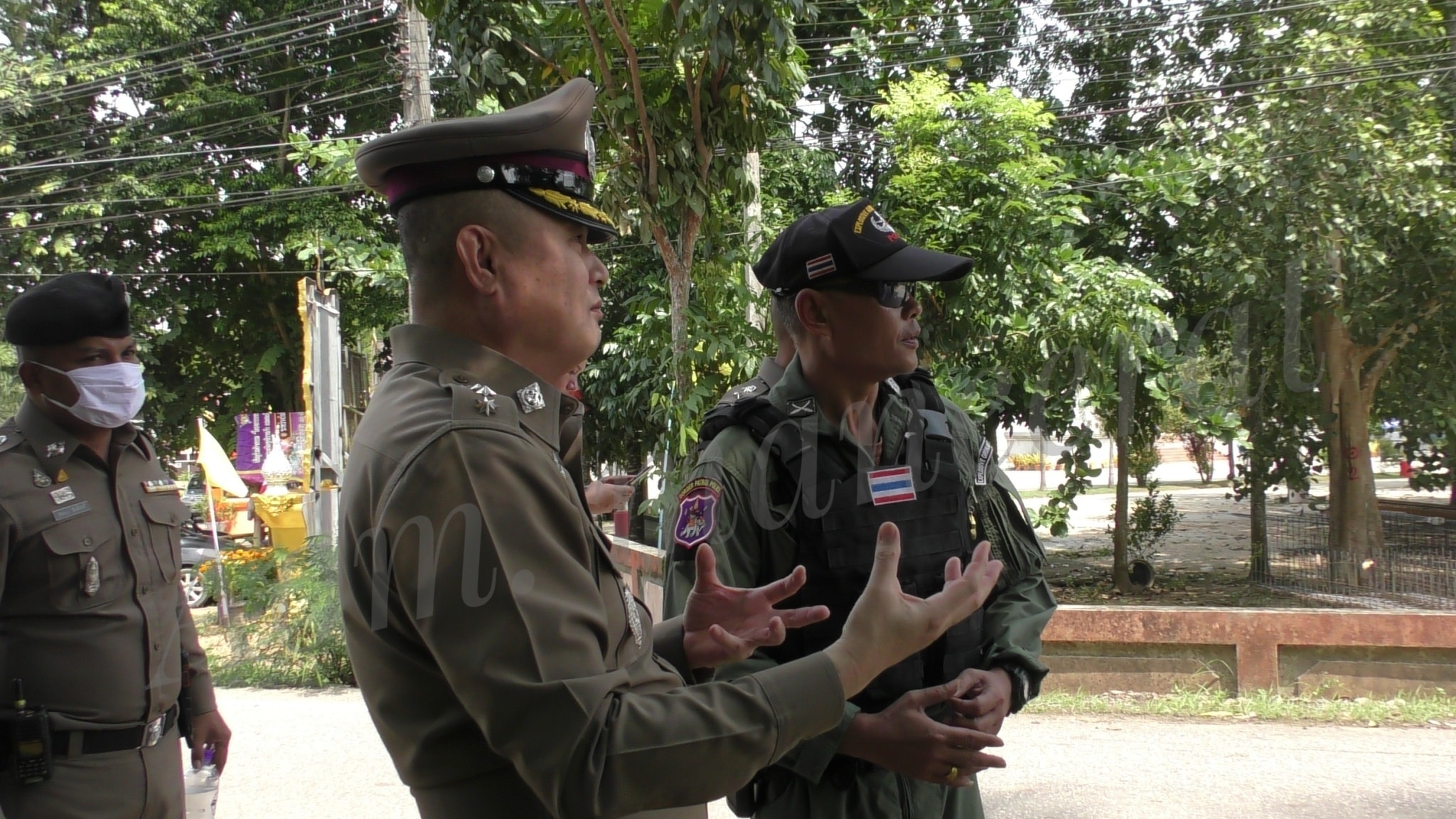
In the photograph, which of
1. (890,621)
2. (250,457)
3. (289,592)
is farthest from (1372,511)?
(250,457)

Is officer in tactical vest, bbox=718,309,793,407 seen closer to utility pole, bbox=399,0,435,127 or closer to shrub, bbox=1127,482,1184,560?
A: utility pole, bbox=399,0,435,127

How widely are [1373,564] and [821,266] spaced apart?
9350mm

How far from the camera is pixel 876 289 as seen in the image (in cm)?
228

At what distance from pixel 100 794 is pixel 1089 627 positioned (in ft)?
15.6

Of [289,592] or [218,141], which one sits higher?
[218,141]

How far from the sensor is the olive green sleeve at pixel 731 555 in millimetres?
2051

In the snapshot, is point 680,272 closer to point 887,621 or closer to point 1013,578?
point 1013,578

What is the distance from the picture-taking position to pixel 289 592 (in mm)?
7246

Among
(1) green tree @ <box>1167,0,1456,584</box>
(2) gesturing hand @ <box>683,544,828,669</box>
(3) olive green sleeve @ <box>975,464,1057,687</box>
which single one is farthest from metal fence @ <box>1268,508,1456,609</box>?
(2) gesturing hand @ <box>683,544,828,669</box>

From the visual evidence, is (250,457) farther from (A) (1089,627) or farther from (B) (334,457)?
(A) (1089,627)

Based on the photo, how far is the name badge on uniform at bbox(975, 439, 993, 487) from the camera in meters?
2.38

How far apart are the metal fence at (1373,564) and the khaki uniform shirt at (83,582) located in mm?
9423

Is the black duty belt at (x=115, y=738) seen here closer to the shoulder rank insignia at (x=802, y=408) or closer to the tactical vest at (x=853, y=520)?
the tactical vest at (x=853, y=520)

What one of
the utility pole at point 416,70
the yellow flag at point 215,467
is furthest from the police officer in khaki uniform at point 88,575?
the yellow flag at point 215,467
